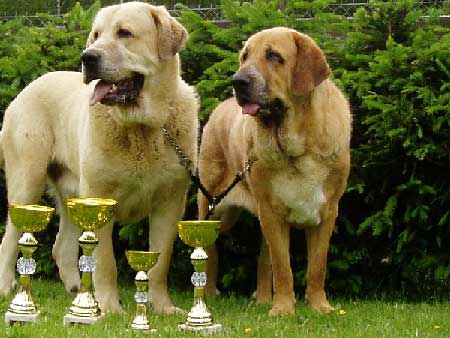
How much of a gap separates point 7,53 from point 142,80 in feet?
9.16

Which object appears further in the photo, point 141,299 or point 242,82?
point 242,82

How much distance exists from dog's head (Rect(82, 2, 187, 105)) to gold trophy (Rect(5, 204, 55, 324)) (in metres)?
0.81

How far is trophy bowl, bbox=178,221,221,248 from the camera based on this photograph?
386 cm

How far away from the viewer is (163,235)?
4.92 m

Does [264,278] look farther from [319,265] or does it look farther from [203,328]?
[203,328]

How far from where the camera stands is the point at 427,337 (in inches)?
161

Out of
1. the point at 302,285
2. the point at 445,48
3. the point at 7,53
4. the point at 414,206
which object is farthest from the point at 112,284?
the point at 7,53

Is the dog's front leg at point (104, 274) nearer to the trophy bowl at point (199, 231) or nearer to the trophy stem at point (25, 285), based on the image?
the trophy stem at point (25, 285)

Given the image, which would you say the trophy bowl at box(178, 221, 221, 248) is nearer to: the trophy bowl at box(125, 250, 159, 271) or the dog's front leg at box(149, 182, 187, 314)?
the trophy bowl at box(125, 250, 159, 271)

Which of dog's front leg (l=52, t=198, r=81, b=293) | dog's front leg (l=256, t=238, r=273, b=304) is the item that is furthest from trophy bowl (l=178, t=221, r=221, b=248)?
dog's front leg (l=52, t=198, r=81, b=293)

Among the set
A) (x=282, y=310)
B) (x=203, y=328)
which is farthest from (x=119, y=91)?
(x=282, y=310)

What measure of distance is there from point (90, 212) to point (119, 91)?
1.02 metres

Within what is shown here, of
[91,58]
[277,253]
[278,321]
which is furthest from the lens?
[277,253]

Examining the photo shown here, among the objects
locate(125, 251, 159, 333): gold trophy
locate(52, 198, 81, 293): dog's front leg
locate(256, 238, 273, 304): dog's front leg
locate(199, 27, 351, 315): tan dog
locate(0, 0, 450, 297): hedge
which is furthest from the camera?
locate(52, 198, 81, 293): dog's front leg
